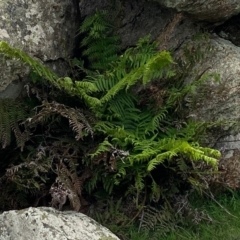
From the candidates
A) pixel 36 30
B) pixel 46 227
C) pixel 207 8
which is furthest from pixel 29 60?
pixel 207 8

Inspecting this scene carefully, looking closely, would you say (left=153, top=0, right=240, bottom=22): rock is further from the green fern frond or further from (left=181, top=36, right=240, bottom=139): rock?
the green fern frond

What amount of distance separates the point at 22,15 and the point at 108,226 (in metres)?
1.97

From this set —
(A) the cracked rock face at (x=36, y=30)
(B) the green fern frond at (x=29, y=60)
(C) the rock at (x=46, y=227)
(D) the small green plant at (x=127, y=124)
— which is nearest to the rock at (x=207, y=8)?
(D) the small green plant at (x=127, y=124)

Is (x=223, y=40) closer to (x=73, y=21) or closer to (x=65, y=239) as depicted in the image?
(x=73, y=21)

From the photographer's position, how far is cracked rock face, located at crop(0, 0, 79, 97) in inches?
200

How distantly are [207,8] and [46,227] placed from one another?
251 cm

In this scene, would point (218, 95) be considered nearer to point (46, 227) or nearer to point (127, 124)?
point (127, 124)

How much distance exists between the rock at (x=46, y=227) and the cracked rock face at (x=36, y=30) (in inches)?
46.8

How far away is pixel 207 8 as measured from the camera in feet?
17.8

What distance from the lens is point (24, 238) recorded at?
432 centimetres

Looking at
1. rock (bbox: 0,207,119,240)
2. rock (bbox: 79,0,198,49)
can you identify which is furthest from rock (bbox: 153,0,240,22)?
rock (bbox: 0,207,119,240)

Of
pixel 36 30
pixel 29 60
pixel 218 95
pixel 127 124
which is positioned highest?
→ pixel 36 30

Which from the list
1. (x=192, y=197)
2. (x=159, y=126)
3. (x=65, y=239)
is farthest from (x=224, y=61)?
(x=65, y=239)

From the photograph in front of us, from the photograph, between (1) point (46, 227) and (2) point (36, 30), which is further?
(2) point (36, 30)
